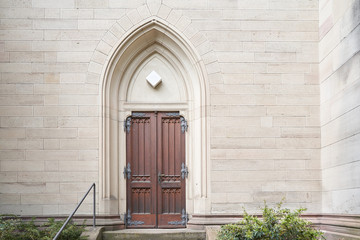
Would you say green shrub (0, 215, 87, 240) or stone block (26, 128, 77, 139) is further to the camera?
stone block (26, 128, 77, 139)

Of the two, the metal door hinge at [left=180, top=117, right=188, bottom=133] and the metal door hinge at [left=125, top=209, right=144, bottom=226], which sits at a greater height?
the metal door hinge at [left=180, top=117, right=188, bottom=133]

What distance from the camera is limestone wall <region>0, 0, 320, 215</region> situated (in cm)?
955

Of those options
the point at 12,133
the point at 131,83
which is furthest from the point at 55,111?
the point at 131,83

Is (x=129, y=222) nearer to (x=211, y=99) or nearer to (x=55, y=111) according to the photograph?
(x=55, y=111)

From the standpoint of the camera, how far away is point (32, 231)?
27.3 ft

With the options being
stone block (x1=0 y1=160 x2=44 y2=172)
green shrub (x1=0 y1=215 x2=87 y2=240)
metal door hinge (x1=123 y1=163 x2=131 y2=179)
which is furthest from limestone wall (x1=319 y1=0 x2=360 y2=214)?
stone block (x1=0 y1=160 x2=44 y2=172)

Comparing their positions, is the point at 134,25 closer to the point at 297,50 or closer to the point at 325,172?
the point at 297,50

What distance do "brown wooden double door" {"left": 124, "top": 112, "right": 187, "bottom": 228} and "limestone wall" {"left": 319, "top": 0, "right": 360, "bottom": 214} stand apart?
2.52m

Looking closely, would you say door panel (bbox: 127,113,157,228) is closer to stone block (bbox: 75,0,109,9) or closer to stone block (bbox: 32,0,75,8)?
stone block (bbox: 75,0,109,9)

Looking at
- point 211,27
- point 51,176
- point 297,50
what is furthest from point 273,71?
point 51,176

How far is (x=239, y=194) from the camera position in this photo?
31.4 ft

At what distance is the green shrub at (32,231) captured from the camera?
8086 mm

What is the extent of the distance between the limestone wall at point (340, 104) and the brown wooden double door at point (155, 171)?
252 cm

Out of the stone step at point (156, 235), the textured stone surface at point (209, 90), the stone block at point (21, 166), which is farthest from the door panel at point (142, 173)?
the stone block at point (21, 166)
